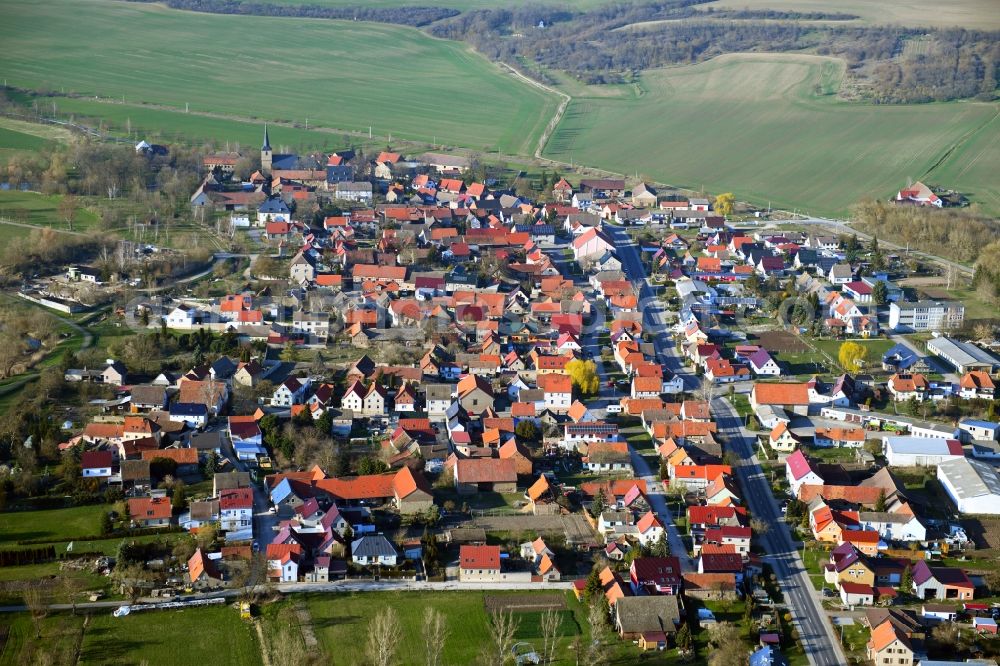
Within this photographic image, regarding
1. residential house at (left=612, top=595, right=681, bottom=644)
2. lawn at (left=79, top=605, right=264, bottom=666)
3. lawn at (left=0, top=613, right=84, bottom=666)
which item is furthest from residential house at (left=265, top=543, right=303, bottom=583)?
residential house at (left=612, top=595, right=681, bottom=644)

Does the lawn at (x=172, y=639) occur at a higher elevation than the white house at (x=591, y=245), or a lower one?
lower

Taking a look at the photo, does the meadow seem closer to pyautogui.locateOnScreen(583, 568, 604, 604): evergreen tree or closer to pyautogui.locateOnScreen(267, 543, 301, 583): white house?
pyautogui.locateOnScreen(267, 543, 301, 583): white house

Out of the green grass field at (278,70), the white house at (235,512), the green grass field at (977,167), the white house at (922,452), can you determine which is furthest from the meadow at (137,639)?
the green grass field at (278,70)

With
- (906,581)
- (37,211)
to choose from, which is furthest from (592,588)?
(37,211)

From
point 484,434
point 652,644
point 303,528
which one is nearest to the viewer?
point 652,644

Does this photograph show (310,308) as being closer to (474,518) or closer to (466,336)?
(466,336)

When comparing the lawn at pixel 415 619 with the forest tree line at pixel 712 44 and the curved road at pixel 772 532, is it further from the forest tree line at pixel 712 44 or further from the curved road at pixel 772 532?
the forest tree line at pixel 712 44

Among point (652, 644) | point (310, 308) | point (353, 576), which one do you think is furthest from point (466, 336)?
point (652, 644)
